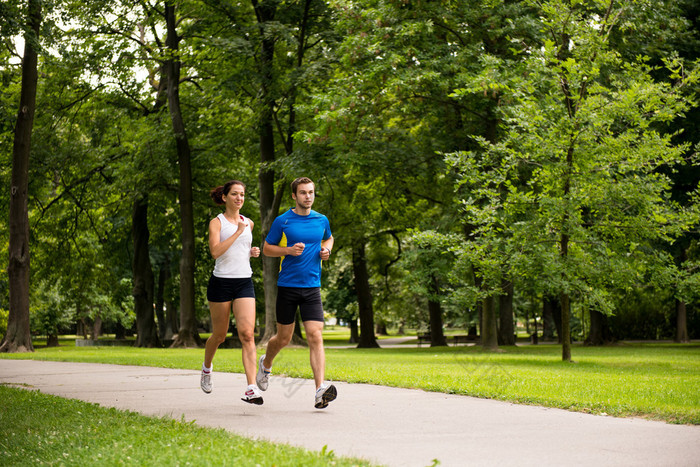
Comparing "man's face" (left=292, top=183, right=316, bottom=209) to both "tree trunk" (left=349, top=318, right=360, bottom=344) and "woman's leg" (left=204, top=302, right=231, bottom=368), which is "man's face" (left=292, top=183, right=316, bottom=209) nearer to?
"woman's leg" (left=204, top=302, right=231, bottom=368)

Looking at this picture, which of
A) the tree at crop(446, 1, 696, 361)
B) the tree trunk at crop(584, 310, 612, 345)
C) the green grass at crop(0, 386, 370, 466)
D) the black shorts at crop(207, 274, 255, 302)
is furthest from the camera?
the tree trunk at crop(584, 310, 612, 345)

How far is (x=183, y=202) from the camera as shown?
2928cm

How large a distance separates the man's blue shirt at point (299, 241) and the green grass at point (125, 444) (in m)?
1.84

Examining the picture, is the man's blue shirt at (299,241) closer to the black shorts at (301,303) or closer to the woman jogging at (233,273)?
the black shorts at (301,303)

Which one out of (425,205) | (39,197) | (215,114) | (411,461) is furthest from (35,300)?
(411,461)

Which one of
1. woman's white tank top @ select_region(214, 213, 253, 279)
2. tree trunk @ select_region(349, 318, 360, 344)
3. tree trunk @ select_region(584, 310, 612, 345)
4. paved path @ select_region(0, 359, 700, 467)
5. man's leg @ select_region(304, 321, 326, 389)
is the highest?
woman's white tank top @ select_region(214, 213, 253, 279)

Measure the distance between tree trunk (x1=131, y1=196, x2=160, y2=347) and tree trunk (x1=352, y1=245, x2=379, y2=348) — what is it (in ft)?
28.8

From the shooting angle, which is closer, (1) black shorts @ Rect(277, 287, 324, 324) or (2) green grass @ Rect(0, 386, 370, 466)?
(2) green grass @ Rect(0, 386, 370, 466)

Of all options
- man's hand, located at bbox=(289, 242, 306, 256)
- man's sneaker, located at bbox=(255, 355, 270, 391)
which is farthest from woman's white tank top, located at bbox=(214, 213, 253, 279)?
man's sneaker, located at bbox=(255, 355, 270, 391)

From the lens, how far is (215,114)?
2998 centimetres

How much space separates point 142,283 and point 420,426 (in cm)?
2800

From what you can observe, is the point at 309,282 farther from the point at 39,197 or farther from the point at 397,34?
the point at 39,197

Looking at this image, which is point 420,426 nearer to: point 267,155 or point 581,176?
point 581,176

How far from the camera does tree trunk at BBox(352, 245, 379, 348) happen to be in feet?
108
